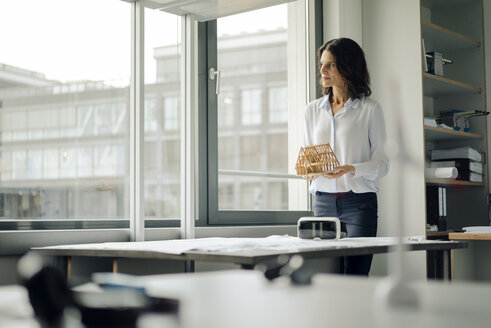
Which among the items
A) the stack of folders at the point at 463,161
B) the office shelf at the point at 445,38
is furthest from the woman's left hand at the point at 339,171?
the office shelf at the point at 445,38

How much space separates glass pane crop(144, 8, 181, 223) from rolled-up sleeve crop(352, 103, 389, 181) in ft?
3.93

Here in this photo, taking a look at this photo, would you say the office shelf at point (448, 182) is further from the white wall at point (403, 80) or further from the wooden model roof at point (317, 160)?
the wooden model roof at point (317, 160)

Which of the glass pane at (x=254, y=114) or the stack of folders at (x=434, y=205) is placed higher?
the glass pane at (x=254, y=114)

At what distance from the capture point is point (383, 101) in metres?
4.56

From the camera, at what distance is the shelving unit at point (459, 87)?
445 centimetres

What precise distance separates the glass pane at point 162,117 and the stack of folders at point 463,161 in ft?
6.42

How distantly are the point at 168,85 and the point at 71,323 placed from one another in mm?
2887

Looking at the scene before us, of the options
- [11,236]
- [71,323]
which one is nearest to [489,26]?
[11,236]

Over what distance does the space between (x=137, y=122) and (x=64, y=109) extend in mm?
363

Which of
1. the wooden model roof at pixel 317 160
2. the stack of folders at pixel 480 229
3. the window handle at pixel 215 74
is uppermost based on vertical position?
the window handle at pixel 215 74

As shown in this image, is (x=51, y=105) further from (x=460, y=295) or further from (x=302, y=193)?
(x=460, y=295)

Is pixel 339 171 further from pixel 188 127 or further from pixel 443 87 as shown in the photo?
pixel 443 87

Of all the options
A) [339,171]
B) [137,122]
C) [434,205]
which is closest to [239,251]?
[339,171]

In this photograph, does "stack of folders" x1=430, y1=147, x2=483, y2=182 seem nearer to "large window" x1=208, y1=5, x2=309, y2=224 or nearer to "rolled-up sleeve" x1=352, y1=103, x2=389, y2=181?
"large window" x1=208, y1=5, x2=309, y2=224
